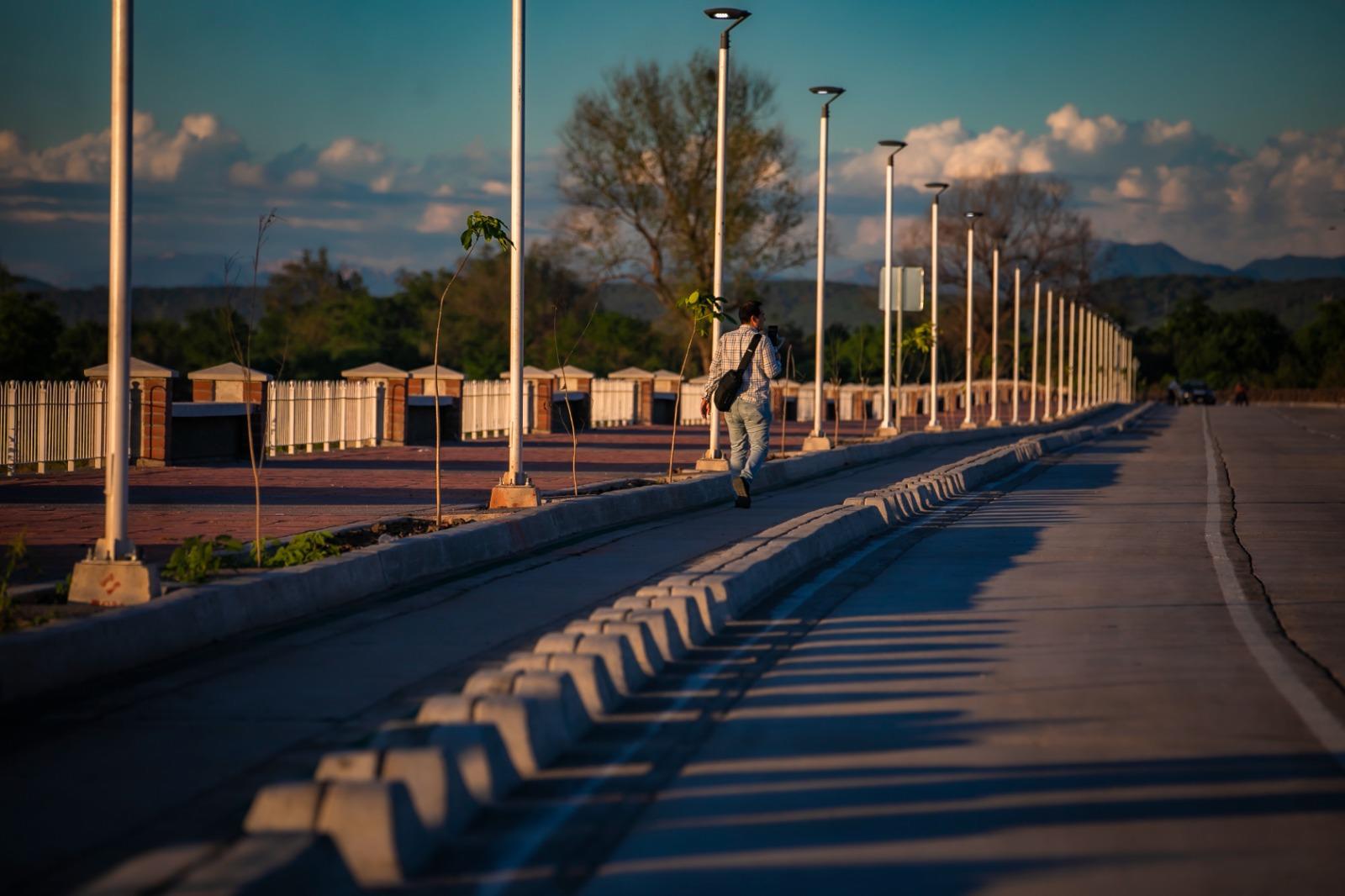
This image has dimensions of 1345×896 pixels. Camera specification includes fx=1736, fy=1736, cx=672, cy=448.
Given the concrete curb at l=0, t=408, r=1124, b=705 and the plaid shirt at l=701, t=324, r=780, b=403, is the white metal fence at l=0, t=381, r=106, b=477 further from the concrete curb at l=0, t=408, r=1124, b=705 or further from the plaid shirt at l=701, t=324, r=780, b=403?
the plaid shirt at l=701, t=324, r=780, b=403

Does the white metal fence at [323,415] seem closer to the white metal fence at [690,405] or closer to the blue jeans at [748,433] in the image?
the blue jeans at [748,433]

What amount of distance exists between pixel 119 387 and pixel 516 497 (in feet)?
26.3

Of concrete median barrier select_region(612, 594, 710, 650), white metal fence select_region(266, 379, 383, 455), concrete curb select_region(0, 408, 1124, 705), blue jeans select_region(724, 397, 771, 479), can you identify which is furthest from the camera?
white metal fence select_region(266, 379, 383, 455)

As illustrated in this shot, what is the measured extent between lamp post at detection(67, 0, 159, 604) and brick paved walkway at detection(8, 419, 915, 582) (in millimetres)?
764

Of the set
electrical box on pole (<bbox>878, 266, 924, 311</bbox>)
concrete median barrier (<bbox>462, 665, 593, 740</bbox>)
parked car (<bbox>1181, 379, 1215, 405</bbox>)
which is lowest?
concrete median barrier (<bbox>462, 665, 593, 740</bbox>)

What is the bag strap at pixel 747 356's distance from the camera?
1938 centimetres

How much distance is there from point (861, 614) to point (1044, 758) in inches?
172

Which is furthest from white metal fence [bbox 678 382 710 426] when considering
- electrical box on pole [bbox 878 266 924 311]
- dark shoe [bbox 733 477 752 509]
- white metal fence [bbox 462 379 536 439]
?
dark shoe [bbox 733 477 752 509]

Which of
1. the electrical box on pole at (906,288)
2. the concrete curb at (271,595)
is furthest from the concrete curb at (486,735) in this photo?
the electrical box on pole at (906,288)

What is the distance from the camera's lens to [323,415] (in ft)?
111

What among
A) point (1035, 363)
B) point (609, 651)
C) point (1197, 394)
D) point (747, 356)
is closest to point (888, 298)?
point (747, 356)

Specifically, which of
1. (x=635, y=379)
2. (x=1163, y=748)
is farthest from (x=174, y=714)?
(x=635, y=379)

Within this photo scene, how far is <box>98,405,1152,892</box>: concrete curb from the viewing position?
17.0ft

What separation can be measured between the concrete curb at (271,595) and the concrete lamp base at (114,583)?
6.9 inches
